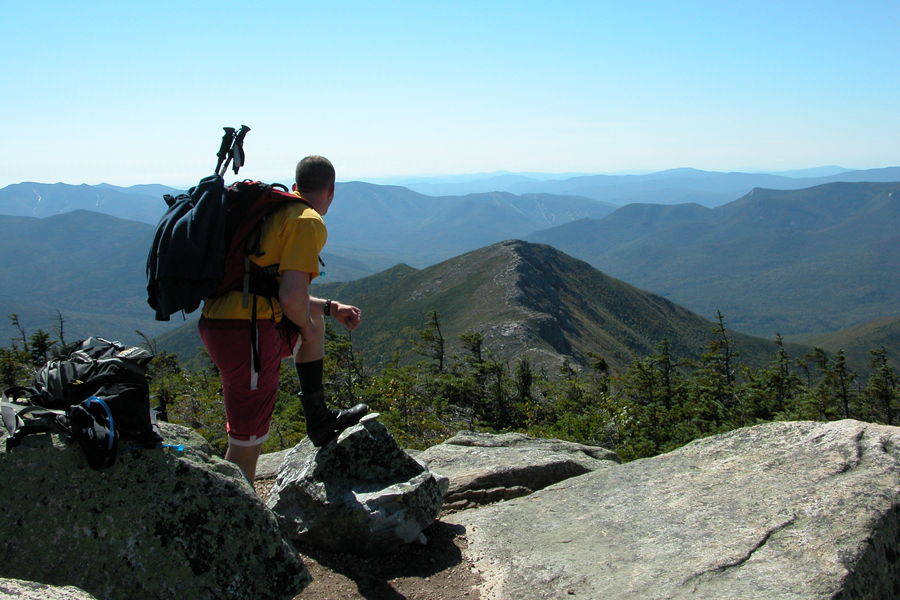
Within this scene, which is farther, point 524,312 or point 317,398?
point 524,312

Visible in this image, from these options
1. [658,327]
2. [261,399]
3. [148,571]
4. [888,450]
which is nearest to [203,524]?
[148,571]

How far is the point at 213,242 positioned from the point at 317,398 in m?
Result: 1.89

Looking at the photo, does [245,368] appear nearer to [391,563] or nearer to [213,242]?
[213,242]

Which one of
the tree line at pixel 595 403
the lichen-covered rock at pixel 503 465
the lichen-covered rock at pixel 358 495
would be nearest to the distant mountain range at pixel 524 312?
the tree line at pixel 595 403

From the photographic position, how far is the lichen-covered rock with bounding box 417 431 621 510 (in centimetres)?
674

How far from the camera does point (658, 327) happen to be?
461 ft

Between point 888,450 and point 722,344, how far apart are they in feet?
48.4

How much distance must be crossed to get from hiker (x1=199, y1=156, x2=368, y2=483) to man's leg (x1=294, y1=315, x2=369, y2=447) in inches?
1.1

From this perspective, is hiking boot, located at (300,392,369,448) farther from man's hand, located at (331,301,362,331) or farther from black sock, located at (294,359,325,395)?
man's hand, located at (331,301,362,331)

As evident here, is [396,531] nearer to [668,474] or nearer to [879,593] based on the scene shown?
[668,474]

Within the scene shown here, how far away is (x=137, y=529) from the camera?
10.2 ft

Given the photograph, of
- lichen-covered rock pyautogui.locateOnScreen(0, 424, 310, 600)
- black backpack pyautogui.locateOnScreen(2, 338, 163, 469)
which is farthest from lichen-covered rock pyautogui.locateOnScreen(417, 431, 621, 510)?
black backpack pyautogui.locateOnScreen(2, 338, 163, 469)

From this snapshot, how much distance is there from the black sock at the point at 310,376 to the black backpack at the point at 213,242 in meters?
0.95

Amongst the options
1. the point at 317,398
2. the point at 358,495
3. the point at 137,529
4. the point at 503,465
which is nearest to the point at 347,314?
the point at 317,398
